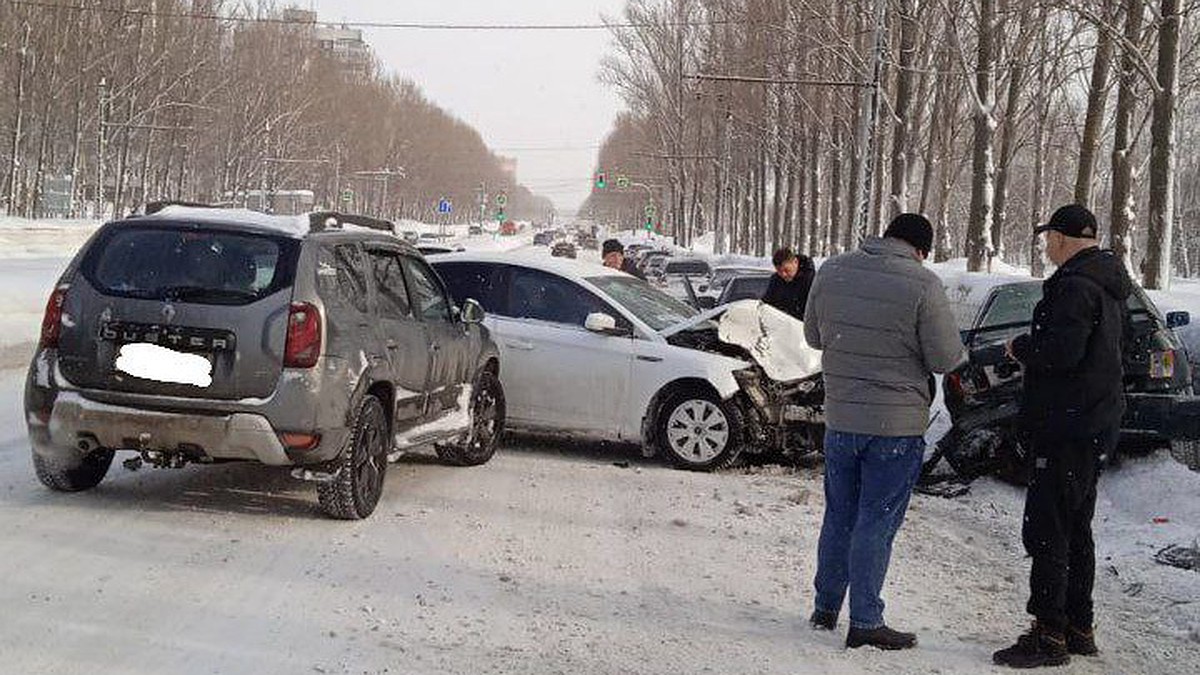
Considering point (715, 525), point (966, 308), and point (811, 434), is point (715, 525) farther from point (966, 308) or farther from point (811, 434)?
point (966, 308)

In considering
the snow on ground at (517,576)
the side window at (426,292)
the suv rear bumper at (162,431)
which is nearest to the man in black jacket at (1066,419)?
the snow on ground at (517,576)

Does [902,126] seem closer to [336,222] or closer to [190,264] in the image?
[336,222]

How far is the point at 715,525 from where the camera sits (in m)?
7.40

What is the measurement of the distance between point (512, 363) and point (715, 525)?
2820mm

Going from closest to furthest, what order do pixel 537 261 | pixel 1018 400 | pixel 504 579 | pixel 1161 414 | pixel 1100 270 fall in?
pixel 1100 270 → pixel 504 579 → pixel 1161 414 → pixel 1018 400 → pixel 537 261

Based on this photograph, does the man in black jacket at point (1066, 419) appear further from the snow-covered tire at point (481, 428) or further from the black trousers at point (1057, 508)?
the snow-covered tire at point (481, 428)

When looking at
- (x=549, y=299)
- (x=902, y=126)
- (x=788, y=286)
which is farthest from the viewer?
(x=902, y=126)

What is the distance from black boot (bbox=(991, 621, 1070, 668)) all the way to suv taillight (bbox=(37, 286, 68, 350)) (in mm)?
4950

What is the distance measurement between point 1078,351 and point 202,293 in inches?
169


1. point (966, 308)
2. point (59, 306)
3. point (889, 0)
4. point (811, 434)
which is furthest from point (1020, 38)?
point (59, 306)

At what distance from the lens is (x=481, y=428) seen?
902 centimetres

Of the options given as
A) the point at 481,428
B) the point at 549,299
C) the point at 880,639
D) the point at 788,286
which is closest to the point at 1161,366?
the point at 788,286

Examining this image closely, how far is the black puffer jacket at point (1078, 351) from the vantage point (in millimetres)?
4906

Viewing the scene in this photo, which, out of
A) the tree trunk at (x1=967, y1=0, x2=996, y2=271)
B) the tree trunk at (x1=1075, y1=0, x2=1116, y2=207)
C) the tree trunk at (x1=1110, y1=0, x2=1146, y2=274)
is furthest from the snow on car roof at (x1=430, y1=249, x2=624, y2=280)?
the tree trunk at (x1=967, y1=0, x2=996, y2=271)
